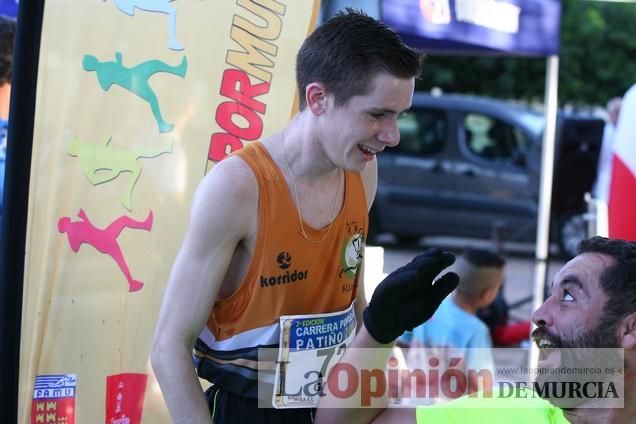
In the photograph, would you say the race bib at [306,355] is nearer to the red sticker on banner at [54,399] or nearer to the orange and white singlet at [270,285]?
the orange and white singlet at [270,285]

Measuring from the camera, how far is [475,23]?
586 centimetres

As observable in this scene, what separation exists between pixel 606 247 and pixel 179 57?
1.29 metres

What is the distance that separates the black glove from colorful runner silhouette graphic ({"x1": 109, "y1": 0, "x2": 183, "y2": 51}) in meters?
1.05

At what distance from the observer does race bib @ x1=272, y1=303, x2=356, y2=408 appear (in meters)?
2.46

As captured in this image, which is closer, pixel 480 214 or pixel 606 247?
pixel 606 247

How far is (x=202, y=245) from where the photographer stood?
2291 mm

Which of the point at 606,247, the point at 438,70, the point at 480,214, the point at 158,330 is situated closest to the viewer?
the point at 158,330

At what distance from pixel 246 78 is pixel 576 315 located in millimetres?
1197

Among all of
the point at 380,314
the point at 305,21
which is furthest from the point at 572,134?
the point at 380,314

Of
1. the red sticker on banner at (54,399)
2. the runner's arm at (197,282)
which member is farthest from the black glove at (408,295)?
the red sticker on banner at (54,399)

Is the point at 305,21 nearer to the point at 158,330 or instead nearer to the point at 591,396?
the point at 158,330

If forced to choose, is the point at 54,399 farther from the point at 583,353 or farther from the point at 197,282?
the point at 583,353

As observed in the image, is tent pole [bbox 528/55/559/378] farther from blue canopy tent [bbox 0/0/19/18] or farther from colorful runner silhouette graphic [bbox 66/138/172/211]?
colorful runner silhouette graphic [bbox 66/138/172/211]

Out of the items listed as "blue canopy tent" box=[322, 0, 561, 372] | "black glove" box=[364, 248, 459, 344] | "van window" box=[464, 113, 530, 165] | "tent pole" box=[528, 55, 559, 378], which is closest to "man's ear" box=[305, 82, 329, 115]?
"black glove" box=[364, 248, 459, 344]
